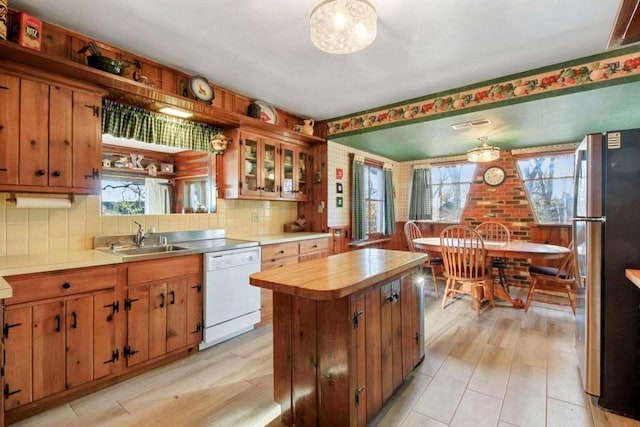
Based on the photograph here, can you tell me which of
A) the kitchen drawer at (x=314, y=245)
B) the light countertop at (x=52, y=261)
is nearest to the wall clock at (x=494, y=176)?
the kitchen drawer at (x=314, y=245)

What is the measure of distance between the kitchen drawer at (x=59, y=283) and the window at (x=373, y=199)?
3.57m

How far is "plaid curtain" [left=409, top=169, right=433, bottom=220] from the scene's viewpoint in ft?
18.0

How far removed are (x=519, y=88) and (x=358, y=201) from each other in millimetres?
2384

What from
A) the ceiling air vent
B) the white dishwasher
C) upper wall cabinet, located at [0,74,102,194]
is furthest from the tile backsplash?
the ceiling air vent

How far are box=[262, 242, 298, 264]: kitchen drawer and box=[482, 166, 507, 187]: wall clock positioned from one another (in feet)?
11.5

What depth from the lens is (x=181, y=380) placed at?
2.08 meters

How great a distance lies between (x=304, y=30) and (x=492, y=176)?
410 centimetres

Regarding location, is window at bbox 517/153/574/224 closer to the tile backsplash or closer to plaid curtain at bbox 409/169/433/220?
plaid curtain at bbox 409/169/433/220

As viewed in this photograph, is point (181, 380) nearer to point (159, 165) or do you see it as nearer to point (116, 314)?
point (116, 314)

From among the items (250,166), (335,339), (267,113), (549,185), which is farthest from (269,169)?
(549,185)

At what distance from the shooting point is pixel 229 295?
264cm

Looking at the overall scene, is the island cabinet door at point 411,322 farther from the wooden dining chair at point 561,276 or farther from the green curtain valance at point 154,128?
the green curtain valance at point 154,128

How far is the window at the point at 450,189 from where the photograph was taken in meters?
5.18

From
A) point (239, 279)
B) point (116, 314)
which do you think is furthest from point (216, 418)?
point (239, 279)
